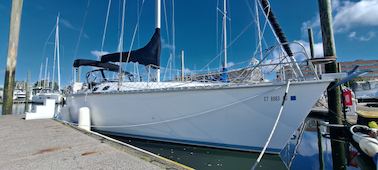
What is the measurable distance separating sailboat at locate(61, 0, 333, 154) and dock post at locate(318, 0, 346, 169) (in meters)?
0.79

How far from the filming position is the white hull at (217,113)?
3963 millimetres

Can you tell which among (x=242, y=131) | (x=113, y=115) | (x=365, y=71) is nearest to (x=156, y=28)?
(x=113, y=115)

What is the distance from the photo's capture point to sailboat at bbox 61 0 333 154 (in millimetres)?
3951

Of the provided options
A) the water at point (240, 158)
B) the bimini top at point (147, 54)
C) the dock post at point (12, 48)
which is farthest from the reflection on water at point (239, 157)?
the dock post at point (12, 48)

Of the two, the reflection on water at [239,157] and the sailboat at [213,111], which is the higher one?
the sailboat at [213,111]

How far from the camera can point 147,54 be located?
6.87m

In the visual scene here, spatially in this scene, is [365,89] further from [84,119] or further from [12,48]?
[12,48]

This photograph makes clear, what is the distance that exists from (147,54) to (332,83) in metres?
5.47

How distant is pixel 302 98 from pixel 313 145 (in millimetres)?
2583

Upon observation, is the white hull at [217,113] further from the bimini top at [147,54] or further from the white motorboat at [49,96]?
the white motorboat at [49,96]

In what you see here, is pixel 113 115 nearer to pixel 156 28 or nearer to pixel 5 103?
pixel 156 28

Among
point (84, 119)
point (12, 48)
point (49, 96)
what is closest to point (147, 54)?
point (84, 119)

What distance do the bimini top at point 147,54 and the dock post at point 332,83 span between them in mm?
4991

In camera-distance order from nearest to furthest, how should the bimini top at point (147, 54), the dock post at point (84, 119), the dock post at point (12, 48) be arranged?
1. the dock post at point (84, 119)
2. the bimini top at point (147, 54)
3. the dock post at point (12, 48)
